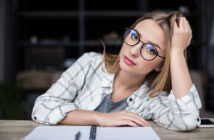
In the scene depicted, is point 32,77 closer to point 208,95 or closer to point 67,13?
point 67,13

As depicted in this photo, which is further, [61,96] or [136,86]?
[136,86]

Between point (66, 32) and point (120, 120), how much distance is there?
151 inches

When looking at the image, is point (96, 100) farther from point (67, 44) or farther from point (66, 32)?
point (66, 32)

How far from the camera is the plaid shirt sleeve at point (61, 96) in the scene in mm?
955

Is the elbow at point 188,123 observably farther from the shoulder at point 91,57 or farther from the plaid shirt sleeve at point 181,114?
the shoulder at point 91,57

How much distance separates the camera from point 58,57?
14.8 feet

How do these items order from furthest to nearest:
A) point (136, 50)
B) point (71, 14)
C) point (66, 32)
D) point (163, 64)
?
point (66, 32) → point (71, 14) → point (163, 64) → point (136, 50)

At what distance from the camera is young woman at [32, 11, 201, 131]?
0.95 metres

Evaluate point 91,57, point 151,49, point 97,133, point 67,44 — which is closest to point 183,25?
point 151,49

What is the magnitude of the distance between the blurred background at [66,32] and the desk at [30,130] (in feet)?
10.2

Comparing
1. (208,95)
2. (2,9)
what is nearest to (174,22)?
(208,95)

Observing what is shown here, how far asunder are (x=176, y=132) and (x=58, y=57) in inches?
149

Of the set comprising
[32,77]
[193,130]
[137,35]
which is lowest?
[32,77]

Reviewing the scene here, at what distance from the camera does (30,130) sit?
0.84 meters
